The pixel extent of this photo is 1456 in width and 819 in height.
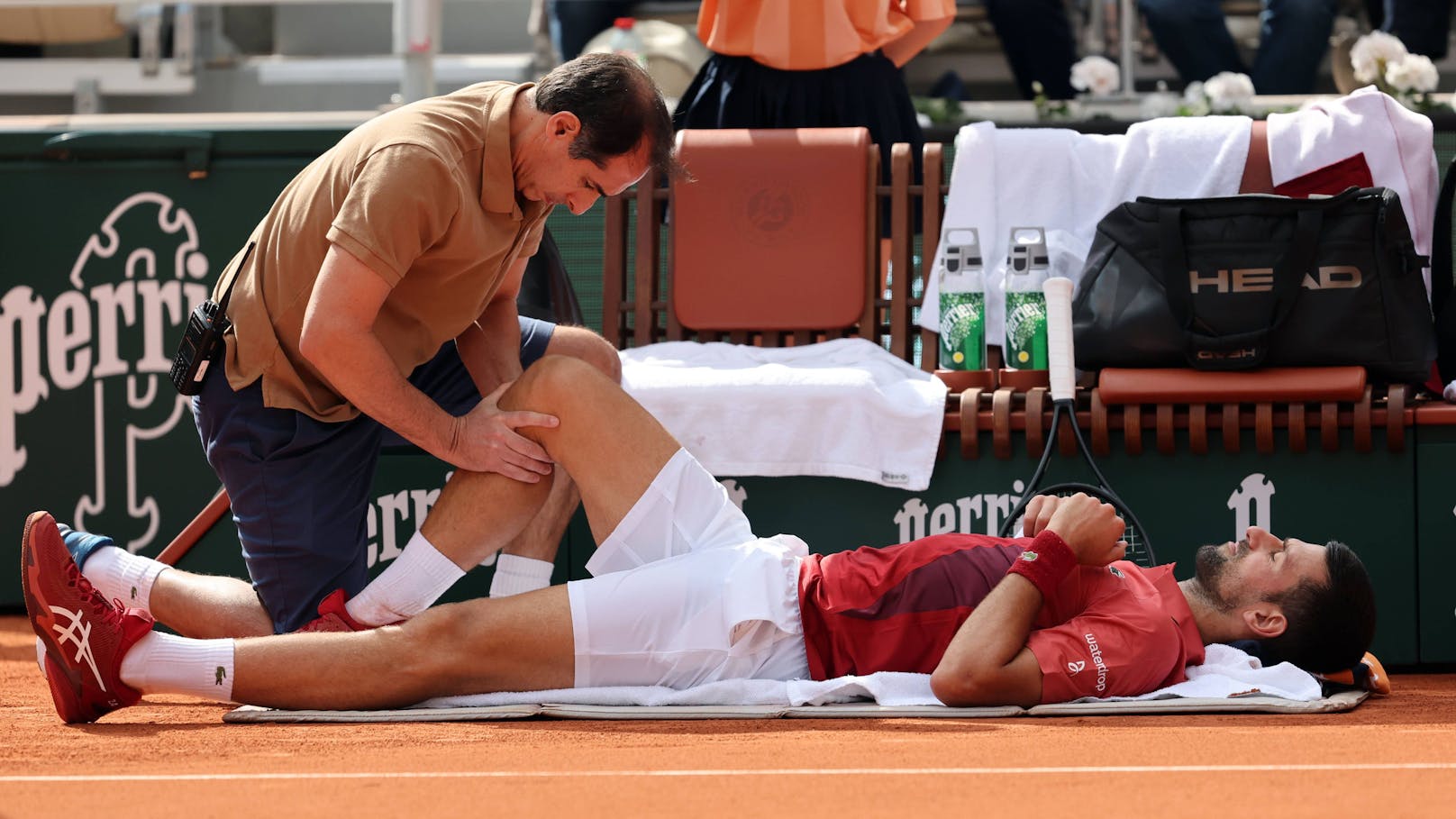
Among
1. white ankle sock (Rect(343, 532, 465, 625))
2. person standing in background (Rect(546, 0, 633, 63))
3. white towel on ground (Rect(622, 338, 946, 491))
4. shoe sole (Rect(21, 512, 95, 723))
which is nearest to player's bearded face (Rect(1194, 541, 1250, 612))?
white towel on ground (Rect(622, 338, 946, 491))

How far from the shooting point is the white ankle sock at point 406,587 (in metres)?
3.16

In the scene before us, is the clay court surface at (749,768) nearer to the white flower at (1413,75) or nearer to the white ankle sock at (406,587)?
the white ankle sock at (406,587)

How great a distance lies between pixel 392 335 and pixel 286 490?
38 cm

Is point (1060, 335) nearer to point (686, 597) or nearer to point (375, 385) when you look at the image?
point (686, 597)

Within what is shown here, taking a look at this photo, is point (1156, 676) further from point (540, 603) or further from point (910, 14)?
point (910, 14)

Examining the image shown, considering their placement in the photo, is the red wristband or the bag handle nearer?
the red wristband

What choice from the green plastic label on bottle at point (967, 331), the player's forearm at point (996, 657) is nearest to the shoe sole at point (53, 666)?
the player's forearm at point (996, 657)

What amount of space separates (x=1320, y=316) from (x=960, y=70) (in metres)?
4.10

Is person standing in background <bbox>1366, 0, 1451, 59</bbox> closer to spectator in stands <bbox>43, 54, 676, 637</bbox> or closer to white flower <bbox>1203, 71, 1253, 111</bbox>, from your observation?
white flower <bbox>1203, 71, 1253, 111</bbox>

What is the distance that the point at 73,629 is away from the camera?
296 cm

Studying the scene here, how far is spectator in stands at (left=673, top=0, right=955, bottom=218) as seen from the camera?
4996 millimetres

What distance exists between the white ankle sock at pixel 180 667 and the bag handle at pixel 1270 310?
219cm

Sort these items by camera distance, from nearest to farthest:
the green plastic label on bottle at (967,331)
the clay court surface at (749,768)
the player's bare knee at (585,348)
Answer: the clay court surface at (749,768) < the player's bare knee at (585,348) < the green plastic label on bottle at (967,331)

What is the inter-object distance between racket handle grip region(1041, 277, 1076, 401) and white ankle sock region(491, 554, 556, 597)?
1.26 m
